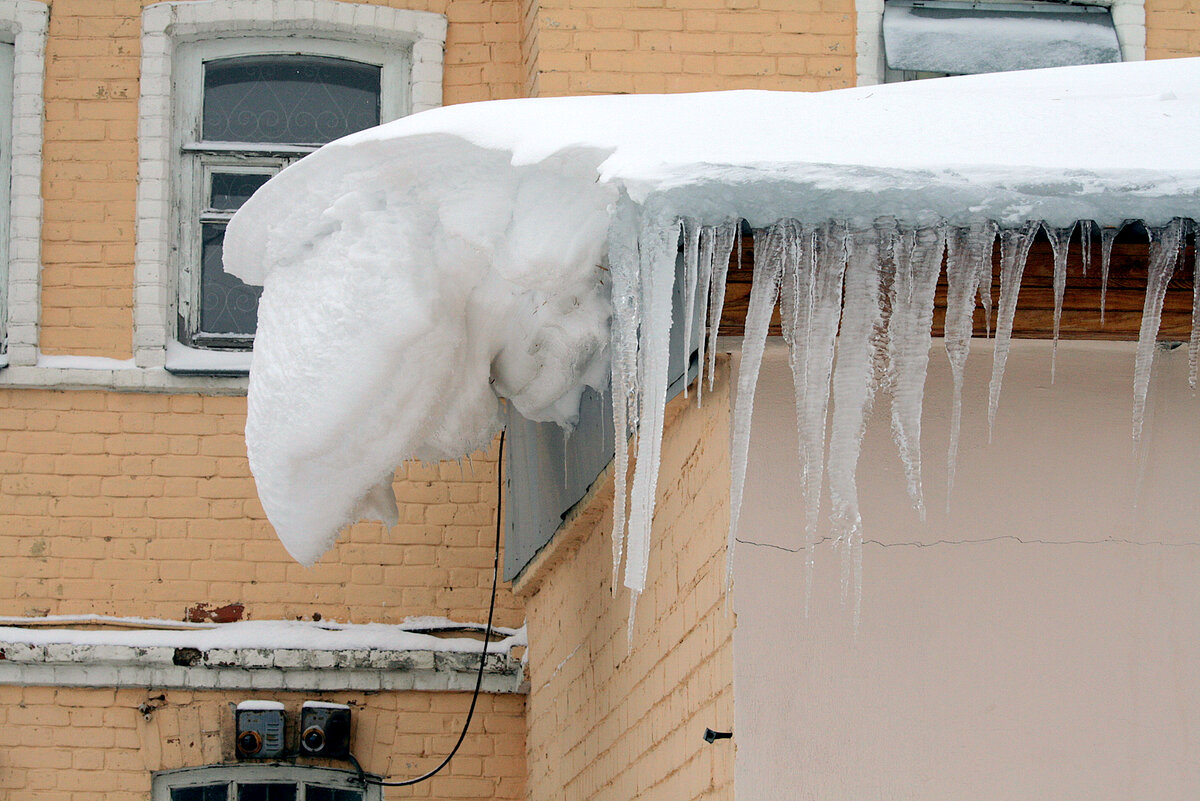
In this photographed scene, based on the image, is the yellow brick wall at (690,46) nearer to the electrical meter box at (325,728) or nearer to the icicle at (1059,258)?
the electrical meter box at (325,728)

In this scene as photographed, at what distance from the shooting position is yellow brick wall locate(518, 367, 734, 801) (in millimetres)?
2793

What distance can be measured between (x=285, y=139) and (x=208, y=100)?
36 cm

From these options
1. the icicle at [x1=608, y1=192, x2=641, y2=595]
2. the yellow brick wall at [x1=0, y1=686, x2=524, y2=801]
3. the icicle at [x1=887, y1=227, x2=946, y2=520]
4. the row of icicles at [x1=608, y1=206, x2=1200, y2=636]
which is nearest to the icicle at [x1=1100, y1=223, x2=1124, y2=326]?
the row of icicles at [x1=608, y1=206, x2=1200, y2=636]

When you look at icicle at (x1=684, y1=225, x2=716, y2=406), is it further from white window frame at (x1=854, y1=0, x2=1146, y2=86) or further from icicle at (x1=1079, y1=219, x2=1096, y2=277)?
white window frame at (x1=854, y1=0, x2=1146, y2=86)

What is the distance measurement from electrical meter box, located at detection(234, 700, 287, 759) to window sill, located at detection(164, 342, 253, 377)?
129cm

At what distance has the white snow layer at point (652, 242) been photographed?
2.34m

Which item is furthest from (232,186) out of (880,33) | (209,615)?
(880,33)

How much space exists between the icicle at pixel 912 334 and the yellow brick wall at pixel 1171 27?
374 centimetres

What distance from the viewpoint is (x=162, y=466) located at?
5.59m

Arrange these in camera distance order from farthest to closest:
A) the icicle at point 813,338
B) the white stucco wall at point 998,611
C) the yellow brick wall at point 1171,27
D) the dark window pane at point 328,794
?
the yellow brick wall at point 1171,27 < the dark window pane at point 328,794 < the white stucco wall at point 998,611 < the icicle at point 813,338

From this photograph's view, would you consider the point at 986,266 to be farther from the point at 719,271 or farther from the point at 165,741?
the point at 165,741

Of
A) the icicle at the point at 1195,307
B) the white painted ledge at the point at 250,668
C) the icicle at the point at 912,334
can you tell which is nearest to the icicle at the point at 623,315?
the icicle at the point at 912,334

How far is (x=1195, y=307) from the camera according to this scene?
2.51m

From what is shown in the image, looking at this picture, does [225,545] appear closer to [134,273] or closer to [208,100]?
[134,273]
